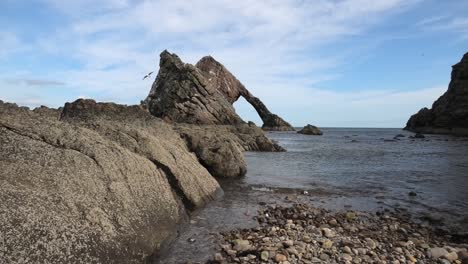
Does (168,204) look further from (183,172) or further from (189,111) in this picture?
(189,111)

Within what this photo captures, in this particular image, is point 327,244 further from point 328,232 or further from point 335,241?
point 328,232

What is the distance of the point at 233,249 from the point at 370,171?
19.6 metres

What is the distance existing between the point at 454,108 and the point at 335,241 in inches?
3703

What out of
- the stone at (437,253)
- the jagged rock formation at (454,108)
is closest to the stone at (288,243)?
the stone at (437,253)

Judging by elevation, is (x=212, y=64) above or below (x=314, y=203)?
above

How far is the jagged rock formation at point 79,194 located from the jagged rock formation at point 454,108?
92742mm

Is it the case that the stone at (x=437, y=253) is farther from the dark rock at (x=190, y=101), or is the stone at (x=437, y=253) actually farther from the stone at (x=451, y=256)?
the dark rock at (x=190, y=101)

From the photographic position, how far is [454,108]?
88.6 m

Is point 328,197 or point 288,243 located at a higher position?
point 288,243

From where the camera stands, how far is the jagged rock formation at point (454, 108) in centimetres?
8669

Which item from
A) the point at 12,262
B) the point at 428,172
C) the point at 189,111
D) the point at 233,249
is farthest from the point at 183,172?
the point at 189,111

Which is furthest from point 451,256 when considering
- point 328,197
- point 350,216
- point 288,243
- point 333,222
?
point 328,197

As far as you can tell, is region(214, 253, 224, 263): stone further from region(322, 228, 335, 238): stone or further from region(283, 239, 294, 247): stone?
region(322, 228, 335, 238): stone

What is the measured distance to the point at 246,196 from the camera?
48.5ft
